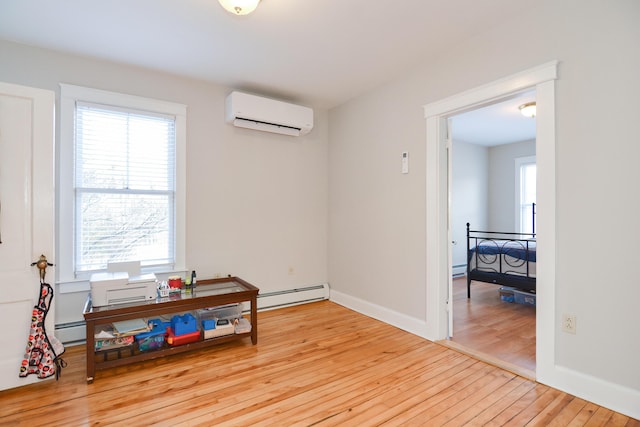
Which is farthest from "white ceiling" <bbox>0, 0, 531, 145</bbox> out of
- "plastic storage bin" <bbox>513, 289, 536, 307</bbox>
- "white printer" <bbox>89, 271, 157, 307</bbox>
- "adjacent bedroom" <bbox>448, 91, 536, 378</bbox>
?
"plastic storage bin" <bbox>513, 289, 536, 307</bbox>

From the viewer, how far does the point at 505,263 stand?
4238 mm

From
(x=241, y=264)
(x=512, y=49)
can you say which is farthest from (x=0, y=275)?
Answer: (x=512, y=49)

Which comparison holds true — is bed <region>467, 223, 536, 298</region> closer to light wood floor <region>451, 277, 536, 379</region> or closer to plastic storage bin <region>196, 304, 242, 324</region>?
light wood floor <region>451, 277, 536, 379</region>

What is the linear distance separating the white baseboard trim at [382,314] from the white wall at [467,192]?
297 centimetres

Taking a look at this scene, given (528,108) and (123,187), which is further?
(528,108)

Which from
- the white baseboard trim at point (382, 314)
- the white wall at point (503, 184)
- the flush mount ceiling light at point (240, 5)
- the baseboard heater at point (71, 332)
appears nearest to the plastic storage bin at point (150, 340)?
the baseboard heater at point (71, 332)

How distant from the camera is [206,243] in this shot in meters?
3.64

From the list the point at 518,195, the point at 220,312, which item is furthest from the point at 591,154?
the point at 518,195

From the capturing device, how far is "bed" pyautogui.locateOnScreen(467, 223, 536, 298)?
12.9ft

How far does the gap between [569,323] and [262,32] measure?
306 centimetres

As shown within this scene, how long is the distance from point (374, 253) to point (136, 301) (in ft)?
7.92

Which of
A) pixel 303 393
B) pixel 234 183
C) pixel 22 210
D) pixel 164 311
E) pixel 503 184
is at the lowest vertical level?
pixel 303 393

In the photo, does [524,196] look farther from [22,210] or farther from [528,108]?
[22,210]

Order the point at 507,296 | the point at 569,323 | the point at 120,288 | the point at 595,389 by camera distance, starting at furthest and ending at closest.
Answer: the point at 507,296, the point at 120,288, the point at 569,323, the point at 595,389
